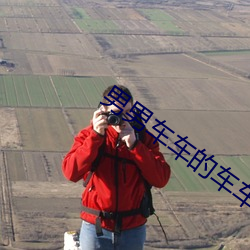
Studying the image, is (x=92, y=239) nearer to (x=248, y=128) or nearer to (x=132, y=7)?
(x=248, y=128)

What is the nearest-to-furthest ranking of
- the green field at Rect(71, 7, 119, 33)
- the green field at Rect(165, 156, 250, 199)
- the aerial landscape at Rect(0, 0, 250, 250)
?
the aerial landscape at Rect(0, 0, 250, 250), the green field at Rect(165, 156, 250, 199), the green field at Rect(71, 7, 119, 33)

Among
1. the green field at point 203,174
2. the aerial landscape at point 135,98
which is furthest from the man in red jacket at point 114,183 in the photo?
the green field at point 203,174

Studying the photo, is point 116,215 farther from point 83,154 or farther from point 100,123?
point 100,123

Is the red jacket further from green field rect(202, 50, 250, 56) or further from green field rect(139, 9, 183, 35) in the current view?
green field rect(139, 9, 183, 35)

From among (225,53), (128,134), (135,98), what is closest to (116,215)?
(128,134)

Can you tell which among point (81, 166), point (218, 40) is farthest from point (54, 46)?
point (81, 166)

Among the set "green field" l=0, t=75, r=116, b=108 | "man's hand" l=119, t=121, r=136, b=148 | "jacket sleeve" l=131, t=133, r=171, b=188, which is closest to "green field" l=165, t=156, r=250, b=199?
"green field" l=0, t=75, r=116, b=108

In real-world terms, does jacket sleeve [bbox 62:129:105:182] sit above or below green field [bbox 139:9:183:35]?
above
